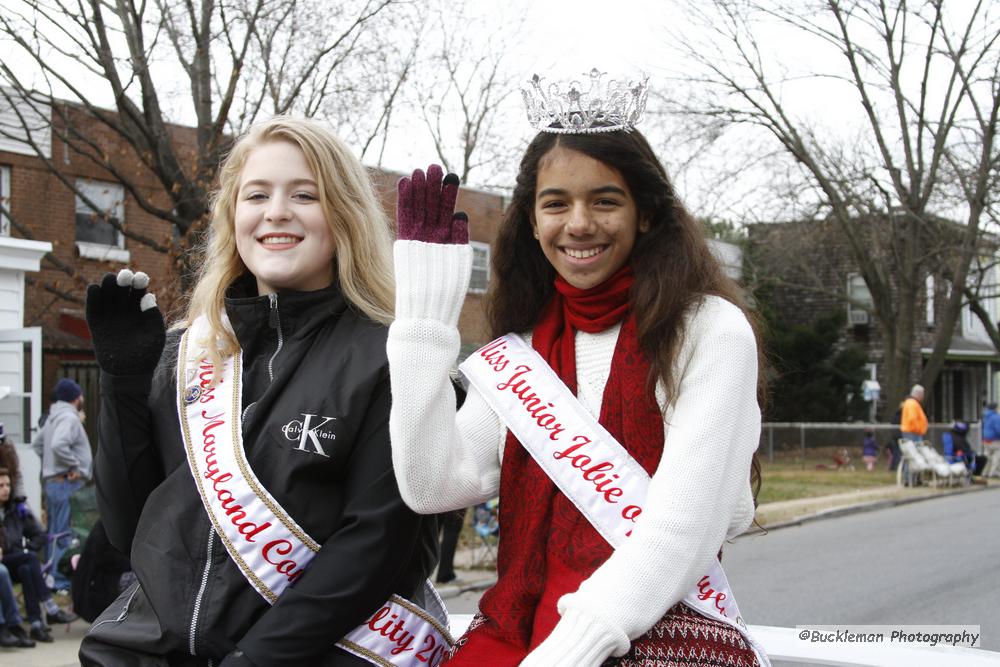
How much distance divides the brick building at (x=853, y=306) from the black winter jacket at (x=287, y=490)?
23502mm

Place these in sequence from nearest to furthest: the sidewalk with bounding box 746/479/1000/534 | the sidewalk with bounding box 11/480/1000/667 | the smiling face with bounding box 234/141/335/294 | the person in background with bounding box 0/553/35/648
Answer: the smiling face with bounding box 234/141/335/294
the sidewalk with bounding box 11/480/1000/667
the person in background with bounding box 0/553/35/648
the sidewalk with bounding box 746/479/1000/534

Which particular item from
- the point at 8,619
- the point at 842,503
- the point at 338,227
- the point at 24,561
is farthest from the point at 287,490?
the point at 842,503

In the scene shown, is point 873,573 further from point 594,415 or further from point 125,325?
point 125,325

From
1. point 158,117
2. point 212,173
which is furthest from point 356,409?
point 158,117

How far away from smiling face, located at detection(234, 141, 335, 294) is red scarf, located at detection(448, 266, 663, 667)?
0.61 meters

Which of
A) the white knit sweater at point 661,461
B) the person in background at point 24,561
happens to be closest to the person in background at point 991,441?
the person in background at point 24,561

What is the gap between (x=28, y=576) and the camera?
22.9 ft

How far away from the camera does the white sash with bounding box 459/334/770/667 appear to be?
82.1 inches

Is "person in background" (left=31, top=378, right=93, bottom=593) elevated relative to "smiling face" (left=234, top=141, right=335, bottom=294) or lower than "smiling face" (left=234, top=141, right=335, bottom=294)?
lower

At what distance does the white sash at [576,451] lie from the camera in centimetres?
209

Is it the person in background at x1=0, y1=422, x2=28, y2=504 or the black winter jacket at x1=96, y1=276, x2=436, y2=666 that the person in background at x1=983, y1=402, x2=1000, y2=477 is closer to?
the person in background at x1=0, y1=422, x2=28, y2=504

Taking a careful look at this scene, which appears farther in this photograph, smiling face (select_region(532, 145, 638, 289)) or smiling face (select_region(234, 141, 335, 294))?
smiling face (select_region(234, 141, 335, 294))

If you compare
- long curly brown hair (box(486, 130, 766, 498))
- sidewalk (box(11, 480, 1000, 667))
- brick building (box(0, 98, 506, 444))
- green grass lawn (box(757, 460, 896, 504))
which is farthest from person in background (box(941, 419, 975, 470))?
long curly brown hair (box(486, 130, 766, 498))

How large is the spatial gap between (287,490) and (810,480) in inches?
730
